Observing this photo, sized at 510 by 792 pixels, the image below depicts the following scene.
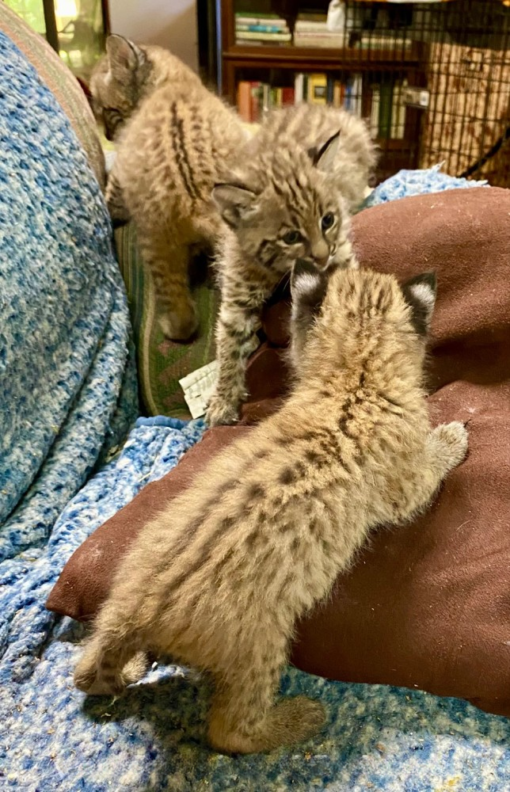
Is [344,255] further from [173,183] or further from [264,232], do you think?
[173,183]

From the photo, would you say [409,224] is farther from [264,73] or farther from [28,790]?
[264,73]

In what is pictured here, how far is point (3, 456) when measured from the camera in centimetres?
164

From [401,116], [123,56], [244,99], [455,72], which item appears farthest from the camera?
[401,116]

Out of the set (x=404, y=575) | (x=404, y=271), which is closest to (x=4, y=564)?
(x=404, y=575)

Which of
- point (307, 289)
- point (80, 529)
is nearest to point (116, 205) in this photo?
point (307, 289)

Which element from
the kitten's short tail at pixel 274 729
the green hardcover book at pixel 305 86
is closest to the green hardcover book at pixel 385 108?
the green hardcover book at pixel 305 86

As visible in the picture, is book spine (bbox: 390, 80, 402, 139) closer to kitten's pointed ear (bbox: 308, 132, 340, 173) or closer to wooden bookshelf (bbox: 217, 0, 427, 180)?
wooden bookshelf (bbox: 217, 0, 427, 180)

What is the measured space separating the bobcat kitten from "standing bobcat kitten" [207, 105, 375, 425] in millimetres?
104

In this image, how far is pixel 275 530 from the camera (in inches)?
48.4

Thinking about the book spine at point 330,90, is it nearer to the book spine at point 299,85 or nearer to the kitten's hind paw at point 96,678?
the book spine at point 299,85

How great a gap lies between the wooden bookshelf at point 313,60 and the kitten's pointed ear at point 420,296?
3.41 m

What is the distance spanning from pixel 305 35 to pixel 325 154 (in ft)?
10.3

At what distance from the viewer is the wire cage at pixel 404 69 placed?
4215 millimetres

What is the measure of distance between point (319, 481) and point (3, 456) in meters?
0.83
